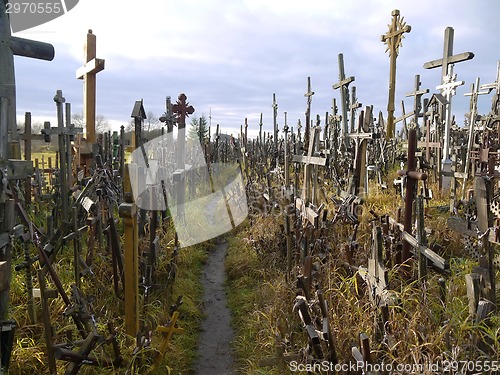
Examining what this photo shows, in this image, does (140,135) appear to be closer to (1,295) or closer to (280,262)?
(1,295)

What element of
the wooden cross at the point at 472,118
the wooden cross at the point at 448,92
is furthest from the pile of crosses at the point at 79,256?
the wooden cross at the point at 448,92

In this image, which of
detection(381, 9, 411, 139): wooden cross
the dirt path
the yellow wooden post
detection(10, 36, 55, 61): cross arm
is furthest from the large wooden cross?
detection(10, 36, 55, 61): cross arm

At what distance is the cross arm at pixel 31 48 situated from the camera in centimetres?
359

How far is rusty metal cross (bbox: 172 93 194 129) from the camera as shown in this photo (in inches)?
375

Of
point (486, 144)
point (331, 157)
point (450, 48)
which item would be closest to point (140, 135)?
point (331, 157)

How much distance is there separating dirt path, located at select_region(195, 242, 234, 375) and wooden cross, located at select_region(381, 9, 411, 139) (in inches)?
256

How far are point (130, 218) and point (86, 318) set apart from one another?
1012 mm

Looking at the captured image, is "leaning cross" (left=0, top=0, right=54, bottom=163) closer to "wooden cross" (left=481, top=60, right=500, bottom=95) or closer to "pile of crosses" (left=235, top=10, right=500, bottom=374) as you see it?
"pile of crosses" (left=235, top=10, right=500, bottom=374)

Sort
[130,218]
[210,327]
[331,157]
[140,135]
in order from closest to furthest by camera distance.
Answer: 1. [130,218]
2. [140,135]
3. [210,327]
4. [331,157]

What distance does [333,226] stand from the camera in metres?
6.58

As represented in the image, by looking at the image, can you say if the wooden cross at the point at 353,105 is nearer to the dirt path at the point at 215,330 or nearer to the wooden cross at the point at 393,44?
the wooden cross at the point at 393,44

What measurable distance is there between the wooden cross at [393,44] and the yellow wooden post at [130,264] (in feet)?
28.8

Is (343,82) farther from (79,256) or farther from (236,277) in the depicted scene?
(79,256)

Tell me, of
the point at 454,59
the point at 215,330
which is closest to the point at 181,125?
the point at 215,330
